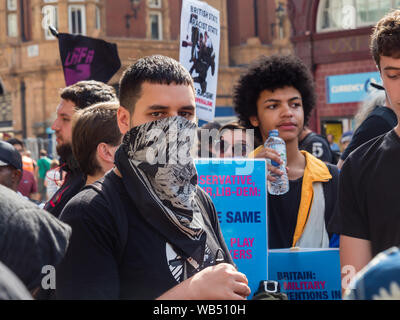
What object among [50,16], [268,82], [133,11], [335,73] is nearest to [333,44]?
[335,73]

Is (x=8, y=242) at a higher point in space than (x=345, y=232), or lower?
higher

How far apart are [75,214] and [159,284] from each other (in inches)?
13.1

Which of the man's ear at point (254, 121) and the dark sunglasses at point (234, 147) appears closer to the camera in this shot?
the man's ear at point (254, 121)

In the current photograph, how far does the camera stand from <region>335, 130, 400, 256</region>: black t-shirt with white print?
2.38 meters

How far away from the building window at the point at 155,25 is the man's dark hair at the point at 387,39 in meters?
26.6

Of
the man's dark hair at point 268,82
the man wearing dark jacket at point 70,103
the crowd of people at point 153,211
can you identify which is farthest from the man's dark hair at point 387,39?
the man wearing dark jacket at point 70,103

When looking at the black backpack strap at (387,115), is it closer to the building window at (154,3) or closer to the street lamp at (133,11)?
the street lamp at (133,11)

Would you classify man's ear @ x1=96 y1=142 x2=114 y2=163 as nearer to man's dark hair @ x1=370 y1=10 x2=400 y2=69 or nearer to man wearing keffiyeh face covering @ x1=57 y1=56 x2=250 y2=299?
man wearing keffiyeh face covering @ x1=57 y1=56 x2=250 y2=299

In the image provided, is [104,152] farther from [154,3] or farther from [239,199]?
[154,3]

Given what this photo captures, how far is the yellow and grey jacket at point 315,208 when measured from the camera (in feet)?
11.0

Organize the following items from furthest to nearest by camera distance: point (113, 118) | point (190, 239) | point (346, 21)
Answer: point (346, 21) < point (113, 118) < point (190, 239)

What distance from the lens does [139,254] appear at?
77.6 inches

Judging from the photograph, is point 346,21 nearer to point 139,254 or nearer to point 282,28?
point 282,28

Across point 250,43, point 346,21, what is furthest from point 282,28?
point 346,21
